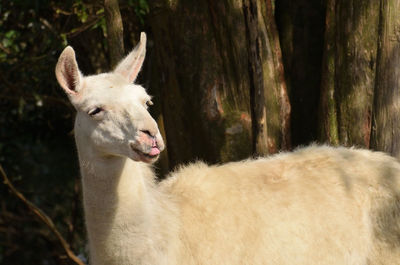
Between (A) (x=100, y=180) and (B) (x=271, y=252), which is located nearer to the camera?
(A) (x=100, y=180)

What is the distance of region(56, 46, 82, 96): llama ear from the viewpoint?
4.58 meters

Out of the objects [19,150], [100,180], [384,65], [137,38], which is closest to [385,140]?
[384,65]

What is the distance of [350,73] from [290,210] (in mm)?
1716

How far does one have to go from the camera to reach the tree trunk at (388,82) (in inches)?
233

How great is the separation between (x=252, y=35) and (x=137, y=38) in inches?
98.9

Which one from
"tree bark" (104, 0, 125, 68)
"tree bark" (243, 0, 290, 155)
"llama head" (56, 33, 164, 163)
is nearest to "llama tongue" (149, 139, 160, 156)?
"llama head" (56, 33, 164, 163)

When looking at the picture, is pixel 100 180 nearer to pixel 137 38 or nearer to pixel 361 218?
pixel 361 218

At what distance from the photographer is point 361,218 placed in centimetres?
516

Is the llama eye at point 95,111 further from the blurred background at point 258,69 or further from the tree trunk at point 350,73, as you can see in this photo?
the tree trunk at point 350,73

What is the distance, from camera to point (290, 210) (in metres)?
5.09

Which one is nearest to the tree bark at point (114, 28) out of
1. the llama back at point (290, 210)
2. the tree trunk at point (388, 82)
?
the llama back at point (290, 210)

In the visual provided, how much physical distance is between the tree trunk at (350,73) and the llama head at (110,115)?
7.56 ft

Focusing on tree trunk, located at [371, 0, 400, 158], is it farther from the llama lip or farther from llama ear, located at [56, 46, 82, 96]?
llama ear, located at [56, 46, 82, 96]

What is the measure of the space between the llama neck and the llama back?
0.38 m
